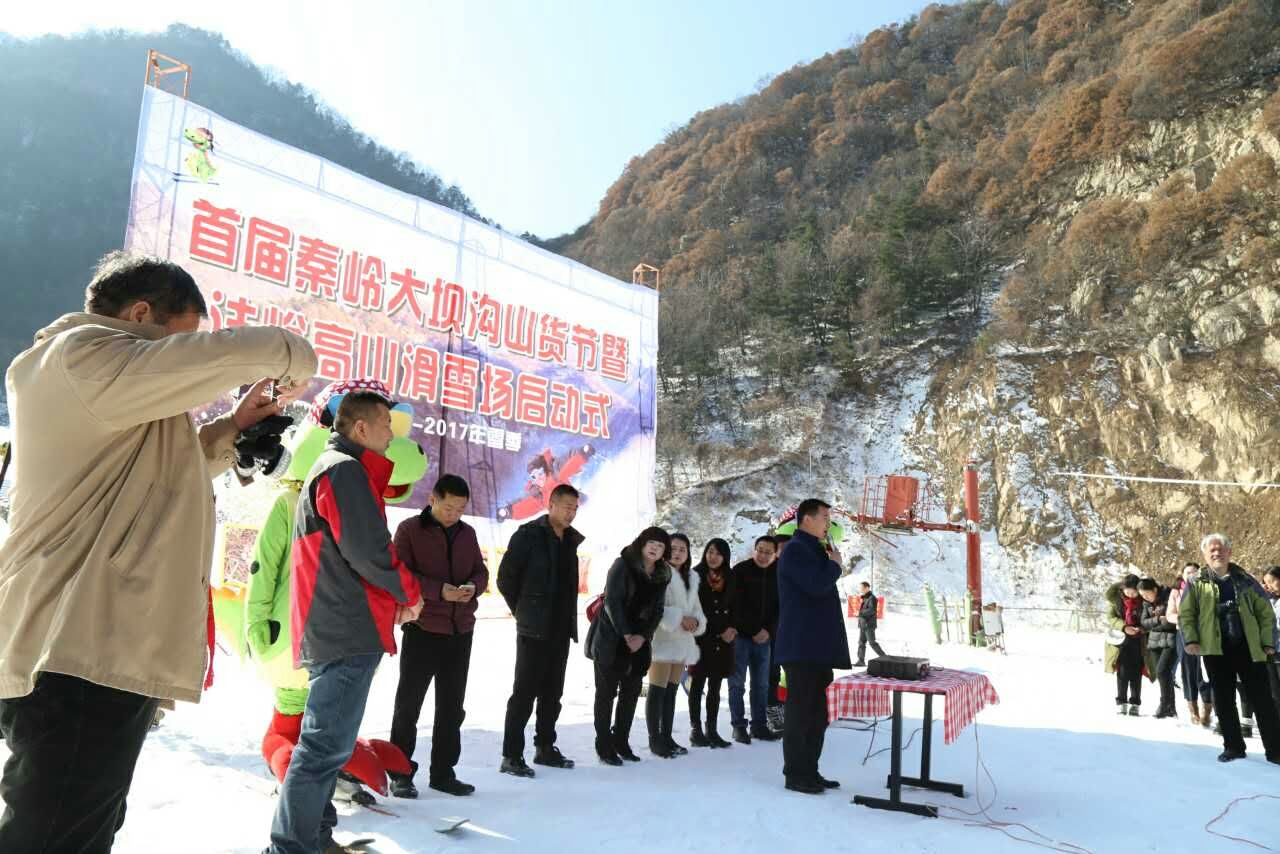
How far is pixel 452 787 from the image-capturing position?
11.1 feet

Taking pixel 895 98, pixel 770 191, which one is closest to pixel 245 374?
pixel 770 191

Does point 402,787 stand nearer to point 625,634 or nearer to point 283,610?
point 283,610

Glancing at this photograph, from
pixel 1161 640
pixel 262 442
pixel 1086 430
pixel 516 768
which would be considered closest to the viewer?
pixel 262 442

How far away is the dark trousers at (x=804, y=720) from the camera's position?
3.86 meters

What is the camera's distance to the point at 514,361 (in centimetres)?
Answer: 786

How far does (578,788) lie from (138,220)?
4637mm

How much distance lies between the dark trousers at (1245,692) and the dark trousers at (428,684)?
4.21 meters

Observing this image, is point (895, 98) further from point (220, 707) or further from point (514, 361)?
point (220, 707)

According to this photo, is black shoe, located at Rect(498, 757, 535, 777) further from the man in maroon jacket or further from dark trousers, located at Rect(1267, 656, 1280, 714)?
dark trousers, located at Rect(1267, 656, 1280, 714)

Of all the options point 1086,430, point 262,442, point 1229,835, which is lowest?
point 1229,835

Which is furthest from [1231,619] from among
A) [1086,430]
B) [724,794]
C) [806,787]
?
[1086,430]

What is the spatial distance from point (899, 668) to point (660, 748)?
4.61 ft

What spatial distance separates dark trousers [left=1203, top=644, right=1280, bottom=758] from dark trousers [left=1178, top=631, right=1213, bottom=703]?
1.10 meters

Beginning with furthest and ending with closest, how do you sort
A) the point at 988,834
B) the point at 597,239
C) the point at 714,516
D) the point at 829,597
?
1. the point at 597,239
2. the point at 714,516
3. the point at 829,597
4. the point at 988,834
